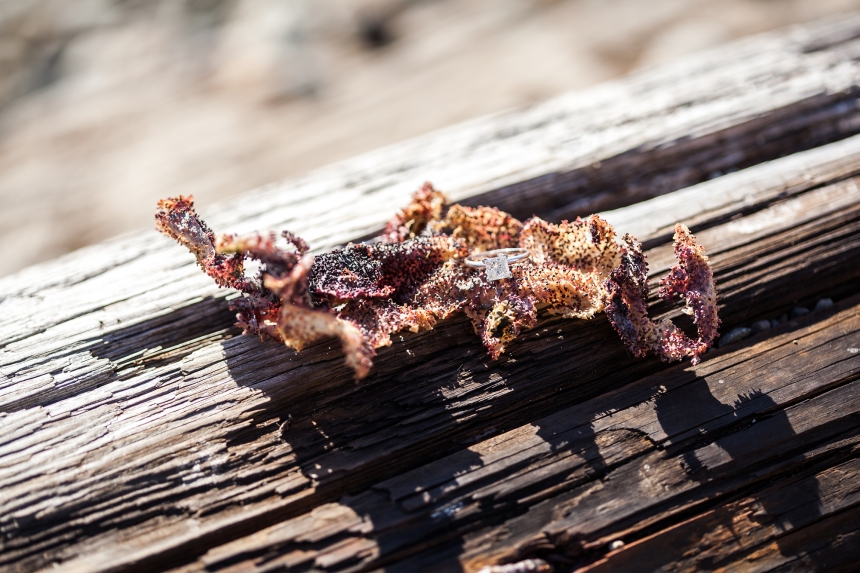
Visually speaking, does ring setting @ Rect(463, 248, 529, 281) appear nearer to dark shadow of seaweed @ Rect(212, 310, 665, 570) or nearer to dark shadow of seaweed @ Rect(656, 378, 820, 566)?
dark shadow of seaweed @ Rect(212, 310, 665, 570)

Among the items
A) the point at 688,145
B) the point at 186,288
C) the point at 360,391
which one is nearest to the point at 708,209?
the point at 688,145

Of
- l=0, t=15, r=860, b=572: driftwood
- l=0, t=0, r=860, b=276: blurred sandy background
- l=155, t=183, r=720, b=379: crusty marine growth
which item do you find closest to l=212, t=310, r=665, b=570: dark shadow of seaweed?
l=0, t=15, r=860, b=572: driftwood

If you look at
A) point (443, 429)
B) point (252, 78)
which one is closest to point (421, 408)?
point (443, 429)

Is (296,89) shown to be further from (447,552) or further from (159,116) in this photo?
(447,552)

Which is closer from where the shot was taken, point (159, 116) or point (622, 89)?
point (622, 89)

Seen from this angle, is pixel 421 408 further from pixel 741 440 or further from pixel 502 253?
pixel 741 440

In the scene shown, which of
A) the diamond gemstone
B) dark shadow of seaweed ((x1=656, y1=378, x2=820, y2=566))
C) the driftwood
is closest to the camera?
the driftwood
